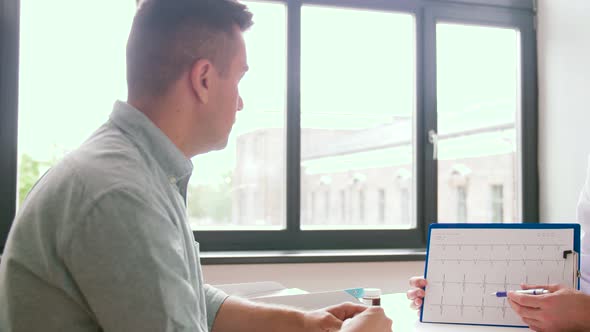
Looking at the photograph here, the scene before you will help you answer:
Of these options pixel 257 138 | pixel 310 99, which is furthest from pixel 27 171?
pixel 310 99

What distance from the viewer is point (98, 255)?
0.76 m

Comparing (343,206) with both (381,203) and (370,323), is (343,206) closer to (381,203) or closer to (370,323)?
(381,203)

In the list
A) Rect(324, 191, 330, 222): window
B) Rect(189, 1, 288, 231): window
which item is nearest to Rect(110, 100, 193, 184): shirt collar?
Rect(189, 1, 288, 231): window

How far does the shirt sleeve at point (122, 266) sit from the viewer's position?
77 centimetres

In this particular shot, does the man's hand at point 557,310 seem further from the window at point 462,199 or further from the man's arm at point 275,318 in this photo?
the window at point 462,199

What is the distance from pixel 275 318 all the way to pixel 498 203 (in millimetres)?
2994

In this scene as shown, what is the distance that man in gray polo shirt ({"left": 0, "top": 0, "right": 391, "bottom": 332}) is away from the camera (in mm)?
770

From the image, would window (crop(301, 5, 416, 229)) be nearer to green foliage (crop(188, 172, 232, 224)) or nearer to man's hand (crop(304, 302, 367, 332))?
green foliage (crop(188, 172, 232, 224))

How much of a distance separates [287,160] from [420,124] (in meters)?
0.72

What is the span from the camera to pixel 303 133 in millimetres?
2900

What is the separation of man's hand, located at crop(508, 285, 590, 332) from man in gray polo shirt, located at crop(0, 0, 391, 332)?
0.81m

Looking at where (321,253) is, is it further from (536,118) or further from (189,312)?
(189,312)

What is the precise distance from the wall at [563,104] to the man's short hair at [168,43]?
229 cm

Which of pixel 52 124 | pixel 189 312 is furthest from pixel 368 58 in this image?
pixel 189 312
